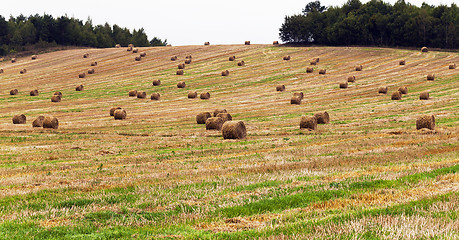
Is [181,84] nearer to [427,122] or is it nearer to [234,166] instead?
[427,122]

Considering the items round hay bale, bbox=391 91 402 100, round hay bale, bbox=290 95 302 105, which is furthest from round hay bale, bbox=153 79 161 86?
round hay bale, bbox=391 91 402 100

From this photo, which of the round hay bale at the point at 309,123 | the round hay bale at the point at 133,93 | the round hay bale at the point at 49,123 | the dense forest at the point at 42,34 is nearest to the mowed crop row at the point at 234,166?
the round hay bale at the point at 309,123

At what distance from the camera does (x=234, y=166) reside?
15859 mm

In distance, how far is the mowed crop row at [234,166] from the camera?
8.72 m

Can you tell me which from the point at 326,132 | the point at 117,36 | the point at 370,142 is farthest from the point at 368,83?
the point at 117,36

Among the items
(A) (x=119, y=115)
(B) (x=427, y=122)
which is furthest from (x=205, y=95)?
(B) (x=427, y=122)

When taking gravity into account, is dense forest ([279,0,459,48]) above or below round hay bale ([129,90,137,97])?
above

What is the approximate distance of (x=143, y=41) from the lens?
153 meters

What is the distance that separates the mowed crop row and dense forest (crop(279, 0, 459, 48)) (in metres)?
30.7

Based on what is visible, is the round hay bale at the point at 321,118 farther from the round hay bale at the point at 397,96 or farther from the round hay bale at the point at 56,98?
the round hay bale at the point at 56,98

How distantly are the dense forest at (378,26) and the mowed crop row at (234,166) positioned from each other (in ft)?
101

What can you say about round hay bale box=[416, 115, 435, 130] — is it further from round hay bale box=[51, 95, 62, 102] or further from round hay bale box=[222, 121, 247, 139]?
round hay bale box=[51, 95, 62, 102]

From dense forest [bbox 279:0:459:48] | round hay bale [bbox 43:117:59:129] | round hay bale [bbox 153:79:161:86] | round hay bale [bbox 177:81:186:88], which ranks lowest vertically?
round hay bale [bbox 43:117:59:129]

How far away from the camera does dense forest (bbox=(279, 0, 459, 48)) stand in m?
81.6
